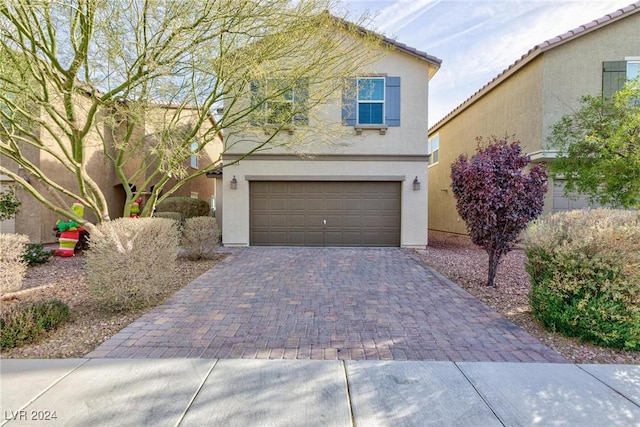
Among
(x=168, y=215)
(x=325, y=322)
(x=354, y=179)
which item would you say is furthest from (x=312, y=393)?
(x=168, y=215)

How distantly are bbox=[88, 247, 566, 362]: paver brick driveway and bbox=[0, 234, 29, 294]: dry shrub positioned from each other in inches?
100

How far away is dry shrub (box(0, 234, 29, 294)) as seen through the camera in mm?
5212

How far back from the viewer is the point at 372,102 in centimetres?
1130

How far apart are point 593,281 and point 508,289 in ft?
8.13

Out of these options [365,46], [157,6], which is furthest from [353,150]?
[157,6]

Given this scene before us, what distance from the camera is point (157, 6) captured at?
545 cm

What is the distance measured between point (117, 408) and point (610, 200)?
31.9 feet

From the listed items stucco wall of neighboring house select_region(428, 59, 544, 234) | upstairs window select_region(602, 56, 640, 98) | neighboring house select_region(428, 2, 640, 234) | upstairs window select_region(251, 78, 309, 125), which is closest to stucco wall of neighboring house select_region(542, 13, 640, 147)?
neighboring house select_region(428, 2, 640, 234)

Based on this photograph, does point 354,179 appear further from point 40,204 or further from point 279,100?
point 40,204

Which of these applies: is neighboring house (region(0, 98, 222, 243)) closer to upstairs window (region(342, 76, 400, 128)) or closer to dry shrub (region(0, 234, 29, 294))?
dry shrub (region(0, 234, 29, 294))

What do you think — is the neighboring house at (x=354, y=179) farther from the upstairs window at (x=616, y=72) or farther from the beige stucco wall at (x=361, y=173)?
the upstairs window at (x=616, y=72)

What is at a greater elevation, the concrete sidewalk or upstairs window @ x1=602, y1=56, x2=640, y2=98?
upstairs window @ x1=602, y1=56, x2=640, y2=98

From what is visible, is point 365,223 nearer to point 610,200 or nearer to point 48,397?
point 610,200

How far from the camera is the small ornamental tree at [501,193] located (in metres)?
6.00
